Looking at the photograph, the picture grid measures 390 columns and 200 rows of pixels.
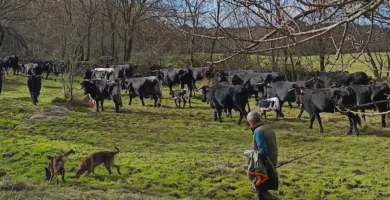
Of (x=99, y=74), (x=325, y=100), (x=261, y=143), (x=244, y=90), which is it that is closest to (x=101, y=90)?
(x=244, y=90)

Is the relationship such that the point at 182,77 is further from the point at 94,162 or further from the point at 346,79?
the point at 94,162

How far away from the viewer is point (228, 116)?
19062 millimetres

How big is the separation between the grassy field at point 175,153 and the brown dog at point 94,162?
0.64ft

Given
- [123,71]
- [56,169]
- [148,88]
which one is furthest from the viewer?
[123,71]

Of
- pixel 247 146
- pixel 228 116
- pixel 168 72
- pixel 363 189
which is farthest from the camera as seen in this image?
pixel 168 72

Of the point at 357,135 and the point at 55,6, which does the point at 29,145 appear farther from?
the point at 55,6

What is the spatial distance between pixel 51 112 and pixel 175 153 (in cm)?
712

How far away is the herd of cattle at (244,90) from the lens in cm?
1631

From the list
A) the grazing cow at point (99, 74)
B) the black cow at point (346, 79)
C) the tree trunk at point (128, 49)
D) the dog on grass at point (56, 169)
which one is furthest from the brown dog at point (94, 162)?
the tree trunk at point (128, 49)

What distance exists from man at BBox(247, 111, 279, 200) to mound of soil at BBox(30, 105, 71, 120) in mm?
11548

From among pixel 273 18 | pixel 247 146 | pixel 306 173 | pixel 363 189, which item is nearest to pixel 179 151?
pixel 247 146

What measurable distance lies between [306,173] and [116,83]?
10756 mm

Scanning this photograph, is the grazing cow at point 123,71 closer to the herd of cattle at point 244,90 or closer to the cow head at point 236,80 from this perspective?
the herd of cattle at point 244,90

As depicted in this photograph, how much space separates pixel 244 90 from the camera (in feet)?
58.2
